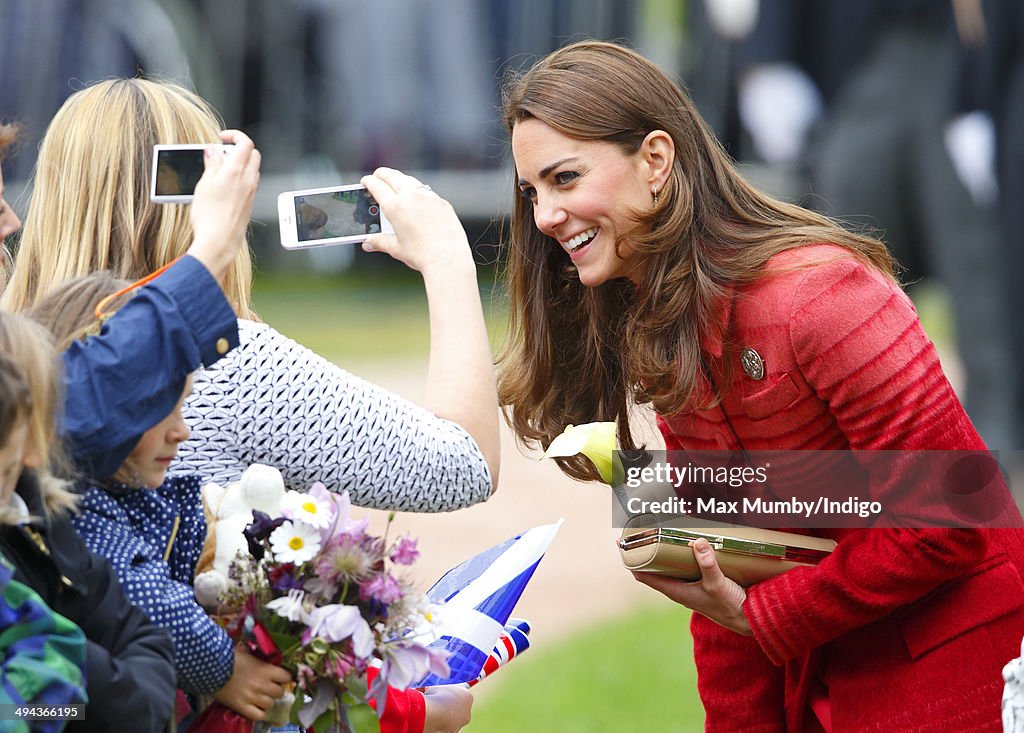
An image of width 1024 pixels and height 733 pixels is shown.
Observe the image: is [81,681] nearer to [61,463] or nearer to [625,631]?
[61,463]

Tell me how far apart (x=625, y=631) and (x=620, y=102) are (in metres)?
3.48

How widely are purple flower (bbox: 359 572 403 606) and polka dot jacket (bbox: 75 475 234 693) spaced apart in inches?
8.0

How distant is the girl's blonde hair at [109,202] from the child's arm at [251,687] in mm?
614

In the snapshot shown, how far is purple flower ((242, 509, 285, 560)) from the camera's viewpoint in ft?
7.43

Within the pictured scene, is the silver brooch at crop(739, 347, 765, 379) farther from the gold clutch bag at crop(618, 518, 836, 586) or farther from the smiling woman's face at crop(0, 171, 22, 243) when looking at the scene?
the smiling woman's face at crop(0, 171, 22, 243)

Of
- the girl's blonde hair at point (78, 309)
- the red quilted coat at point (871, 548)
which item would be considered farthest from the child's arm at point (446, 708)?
the girl's blonde hair at point (78, 309)

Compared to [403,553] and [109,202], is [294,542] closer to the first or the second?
[403,553]

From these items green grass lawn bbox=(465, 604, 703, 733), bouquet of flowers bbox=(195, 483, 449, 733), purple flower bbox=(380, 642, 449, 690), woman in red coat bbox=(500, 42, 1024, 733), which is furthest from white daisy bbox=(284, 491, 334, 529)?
green grass lawn bbox=(465, 604, 703, 733)

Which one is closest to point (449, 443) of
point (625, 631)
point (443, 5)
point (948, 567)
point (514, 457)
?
point (948, 567)

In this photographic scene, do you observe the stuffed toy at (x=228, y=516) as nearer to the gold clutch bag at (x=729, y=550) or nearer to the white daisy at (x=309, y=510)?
the white daisy at (x=309, y=510)

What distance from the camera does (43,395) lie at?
6.53ft

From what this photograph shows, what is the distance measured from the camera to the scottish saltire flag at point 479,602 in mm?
2574

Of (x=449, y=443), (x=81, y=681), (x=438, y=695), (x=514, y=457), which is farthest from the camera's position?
(x=514, y=457)

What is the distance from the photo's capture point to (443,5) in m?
15.9
